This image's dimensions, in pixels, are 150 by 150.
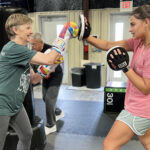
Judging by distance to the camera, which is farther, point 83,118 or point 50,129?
point 83,118

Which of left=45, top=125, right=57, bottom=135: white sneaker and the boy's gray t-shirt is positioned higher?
the boy's gray t-shirt

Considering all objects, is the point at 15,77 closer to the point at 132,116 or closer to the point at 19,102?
the point at 19,102

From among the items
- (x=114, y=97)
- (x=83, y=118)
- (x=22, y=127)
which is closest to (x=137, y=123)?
(x=22, y=127)

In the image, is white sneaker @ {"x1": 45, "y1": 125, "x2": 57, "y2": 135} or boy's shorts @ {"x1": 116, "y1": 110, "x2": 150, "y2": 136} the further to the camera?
white sneaker @ {"x1": 45, "y1": 125, "x2": 57, "y2": 135}

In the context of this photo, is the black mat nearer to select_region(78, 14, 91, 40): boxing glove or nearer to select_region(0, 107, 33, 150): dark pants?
select_region(0, 107, 33, 150): dark pants

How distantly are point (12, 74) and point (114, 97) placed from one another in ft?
7.75

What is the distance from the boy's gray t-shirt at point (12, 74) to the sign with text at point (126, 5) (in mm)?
3761

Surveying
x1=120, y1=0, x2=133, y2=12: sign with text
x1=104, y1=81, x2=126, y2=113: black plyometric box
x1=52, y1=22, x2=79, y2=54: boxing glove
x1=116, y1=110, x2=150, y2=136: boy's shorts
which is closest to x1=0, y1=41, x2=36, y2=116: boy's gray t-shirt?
x1=52, y1=22, x2=79, y2=54: boxing glove

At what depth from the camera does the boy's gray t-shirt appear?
144 cm

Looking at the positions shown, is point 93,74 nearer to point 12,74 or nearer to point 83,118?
point 83,118

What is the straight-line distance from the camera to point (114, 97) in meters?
3.44

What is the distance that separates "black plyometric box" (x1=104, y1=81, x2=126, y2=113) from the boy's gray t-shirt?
84.3 inches

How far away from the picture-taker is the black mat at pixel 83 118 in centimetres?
282

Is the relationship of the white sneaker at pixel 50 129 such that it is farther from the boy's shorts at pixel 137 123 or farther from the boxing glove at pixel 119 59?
the boxing glove at pixel 119 59
